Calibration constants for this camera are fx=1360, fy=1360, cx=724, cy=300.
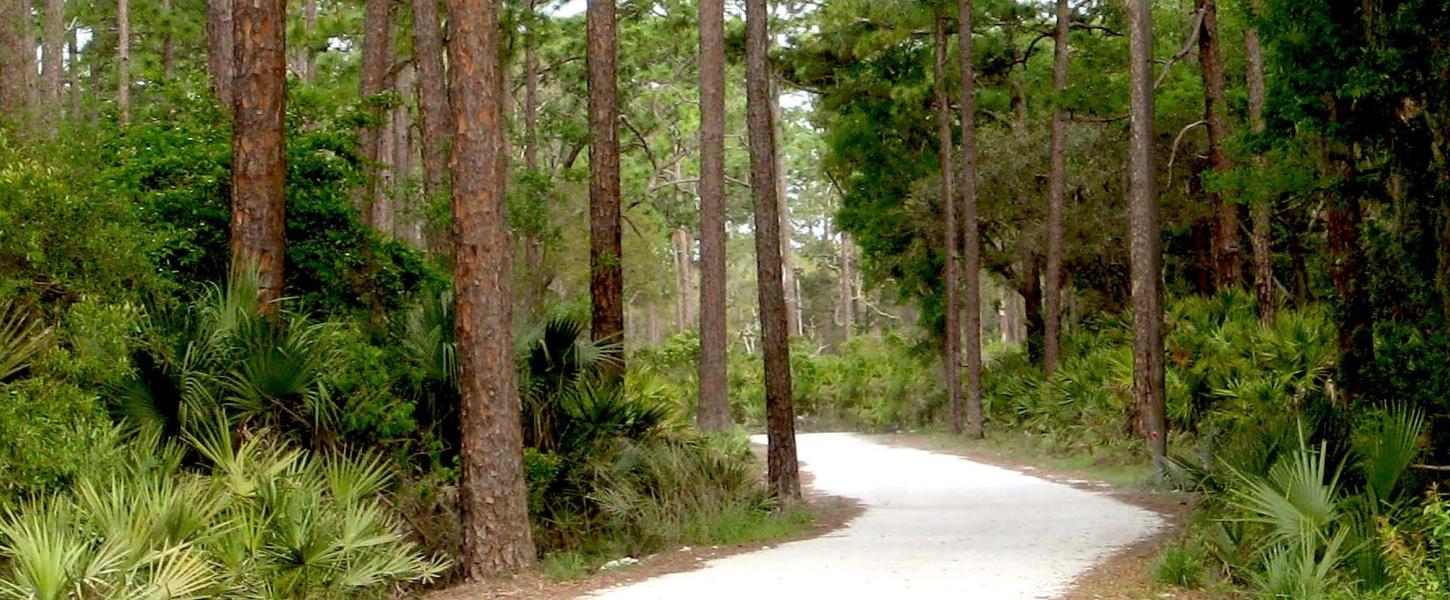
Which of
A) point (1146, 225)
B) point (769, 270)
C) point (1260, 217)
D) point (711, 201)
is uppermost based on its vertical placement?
point (711, 201)

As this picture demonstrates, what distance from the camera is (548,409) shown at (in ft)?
51.1

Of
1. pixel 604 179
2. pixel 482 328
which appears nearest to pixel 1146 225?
pixel 604 179

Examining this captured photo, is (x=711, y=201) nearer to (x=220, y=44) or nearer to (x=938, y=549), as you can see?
(x=220, y=44)

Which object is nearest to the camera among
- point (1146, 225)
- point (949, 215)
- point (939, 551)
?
point (939, 551)

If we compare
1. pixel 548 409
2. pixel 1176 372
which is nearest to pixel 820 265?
pixel 1176 372

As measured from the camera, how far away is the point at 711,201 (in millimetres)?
24875

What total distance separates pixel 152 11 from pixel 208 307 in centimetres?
2739

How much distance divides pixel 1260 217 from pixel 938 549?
512 inches

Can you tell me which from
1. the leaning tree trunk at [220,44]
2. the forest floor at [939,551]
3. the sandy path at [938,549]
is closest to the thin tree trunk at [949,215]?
the forest floor at [939,551]

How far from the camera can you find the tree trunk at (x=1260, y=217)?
21719 mm

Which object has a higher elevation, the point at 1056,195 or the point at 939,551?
the point at 1056,195

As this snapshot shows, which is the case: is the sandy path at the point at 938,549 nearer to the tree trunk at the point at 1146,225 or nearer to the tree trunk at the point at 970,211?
the tree trunk at the point at 1146,225

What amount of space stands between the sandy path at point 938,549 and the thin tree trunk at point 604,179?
4308 mm

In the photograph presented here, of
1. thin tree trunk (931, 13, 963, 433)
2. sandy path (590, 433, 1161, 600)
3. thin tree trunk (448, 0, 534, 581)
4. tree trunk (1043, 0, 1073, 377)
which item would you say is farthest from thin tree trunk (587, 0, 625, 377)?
thin tree trunk (931, 13, 963, 433)
